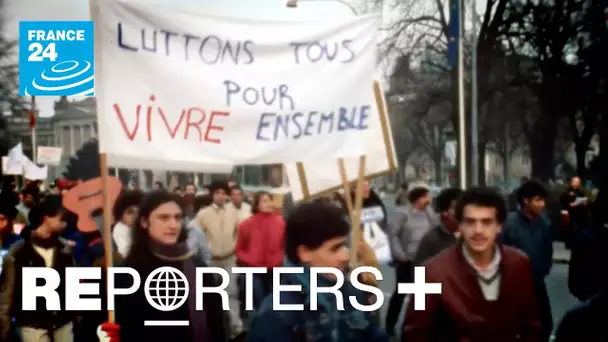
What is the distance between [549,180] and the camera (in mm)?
4211

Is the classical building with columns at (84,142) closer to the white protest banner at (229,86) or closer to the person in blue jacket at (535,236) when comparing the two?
the white protest banner at (229,86)

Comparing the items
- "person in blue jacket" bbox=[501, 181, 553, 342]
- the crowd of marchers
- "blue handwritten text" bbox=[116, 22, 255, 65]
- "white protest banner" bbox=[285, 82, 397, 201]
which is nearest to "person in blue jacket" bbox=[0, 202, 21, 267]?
the crowd of marchers

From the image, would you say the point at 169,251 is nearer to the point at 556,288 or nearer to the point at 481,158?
the point at 481,158

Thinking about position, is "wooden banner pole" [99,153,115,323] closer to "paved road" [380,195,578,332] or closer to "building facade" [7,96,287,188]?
"building facade" [7,96,287,188]

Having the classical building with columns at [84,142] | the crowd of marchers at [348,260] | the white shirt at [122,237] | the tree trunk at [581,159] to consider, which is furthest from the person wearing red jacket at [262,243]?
the tree trunk at [581,159]

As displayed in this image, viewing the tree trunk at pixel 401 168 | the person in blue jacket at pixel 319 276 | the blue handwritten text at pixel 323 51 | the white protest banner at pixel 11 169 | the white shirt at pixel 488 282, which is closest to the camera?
the person in blue jacket at pixel 319 276

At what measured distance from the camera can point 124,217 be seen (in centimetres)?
410

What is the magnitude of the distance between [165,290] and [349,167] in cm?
106

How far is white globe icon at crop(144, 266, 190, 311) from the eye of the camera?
407 centimetres

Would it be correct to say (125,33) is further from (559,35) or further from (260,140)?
Answer: (559,35)

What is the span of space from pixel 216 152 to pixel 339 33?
27.2 inches

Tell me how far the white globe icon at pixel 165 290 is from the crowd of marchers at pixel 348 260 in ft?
0.08

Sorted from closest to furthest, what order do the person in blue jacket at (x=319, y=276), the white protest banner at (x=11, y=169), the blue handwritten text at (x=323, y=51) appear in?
the person in blue jacket at (x=319, y=276)
the white protest banner at (x=11, y=169)
the blue handwritten text at (x=323, y=51)

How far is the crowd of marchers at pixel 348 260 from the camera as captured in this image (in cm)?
398
